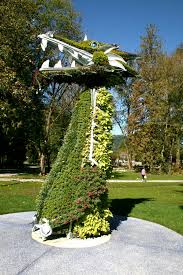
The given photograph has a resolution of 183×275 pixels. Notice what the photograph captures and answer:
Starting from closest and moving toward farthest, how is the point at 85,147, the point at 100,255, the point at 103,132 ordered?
the point at 100,255, the point at 85,147, the point at 103,132

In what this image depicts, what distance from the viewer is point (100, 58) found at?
9.73 m

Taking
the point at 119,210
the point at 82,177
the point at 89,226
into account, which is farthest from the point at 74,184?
the point at 119,210

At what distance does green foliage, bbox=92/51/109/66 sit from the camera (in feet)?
31.9

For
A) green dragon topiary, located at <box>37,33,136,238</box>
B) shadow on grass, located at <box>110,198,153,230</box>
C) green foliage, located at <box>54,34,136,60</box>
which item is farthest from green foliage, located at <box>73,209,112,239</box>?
green foliage, located at <box>54,34,136,60</box>

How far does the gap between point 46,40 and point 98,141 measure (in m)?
3.14

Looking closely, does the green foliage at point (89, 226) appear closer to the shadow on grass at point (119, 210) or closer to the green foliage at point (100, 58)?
the shadow on grass at point (119, 210)

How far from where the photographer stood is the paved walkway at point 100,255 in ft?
24.7

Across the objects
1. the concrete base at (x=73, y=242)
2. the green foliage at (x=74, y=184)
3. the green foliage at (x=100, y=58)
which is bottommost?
the concrete base at (x=73, y=242)

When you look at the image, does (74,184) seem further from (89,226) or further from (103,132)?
(103,132)

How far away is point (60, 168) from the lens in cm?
1008

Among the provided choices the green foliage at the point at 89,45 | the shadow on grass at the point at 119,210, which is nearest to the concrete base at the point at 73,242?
the shadow on grass at the point at 119,210

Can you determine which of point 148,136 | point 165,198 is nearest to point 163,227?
point 165,198

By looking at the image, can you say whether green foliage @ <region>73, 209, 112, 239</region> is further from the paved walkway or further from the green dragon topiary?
the paved walkway

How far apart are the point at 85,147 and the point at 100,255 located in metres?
2.93
